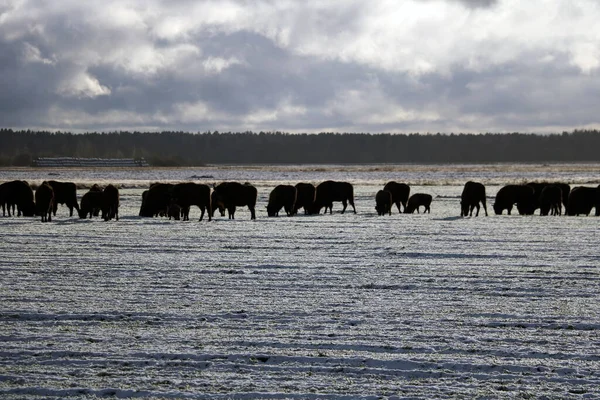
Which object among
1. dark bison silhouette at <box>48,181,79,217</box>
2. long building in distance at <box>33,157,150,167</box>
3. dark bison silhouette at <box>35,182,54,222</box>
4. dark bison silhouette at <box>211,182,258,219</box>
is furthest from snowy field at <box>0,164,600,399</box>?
long building in distance at <box>33,157,150,167</box>

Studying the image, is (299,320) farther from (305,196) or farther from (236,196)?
(305,196)

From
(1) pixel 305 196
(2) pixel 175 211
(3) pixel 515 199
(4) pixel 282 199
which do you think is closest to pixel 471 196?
(3) pixel 515 199

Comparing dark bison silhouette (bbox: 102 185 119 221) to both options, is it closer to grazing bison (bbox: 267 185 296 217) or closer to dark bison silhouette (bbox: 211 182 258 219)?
dark bison silhouette (bbox: 211 182 258 219)

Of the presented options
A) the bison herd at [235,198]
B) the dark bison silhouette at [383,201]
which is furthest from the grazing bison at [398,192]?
the dark bison silhouette at [383,201]

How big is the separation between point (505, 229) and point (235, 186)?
10658 millimetres

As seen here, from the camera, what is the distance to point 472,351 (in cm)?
765

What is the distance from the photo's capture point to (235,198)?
90.9ft

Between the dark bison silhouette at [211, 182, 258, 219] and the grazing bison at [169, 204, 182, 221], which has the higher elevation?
the dark bison silhouette at [211, 182, 258, 219]

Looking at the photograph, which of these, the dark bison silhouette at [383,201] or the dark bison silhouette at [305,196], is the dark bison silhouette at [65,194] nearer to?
the dark bison silhouette at [305,196]

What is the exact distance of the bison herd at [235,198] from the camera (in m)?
26.3

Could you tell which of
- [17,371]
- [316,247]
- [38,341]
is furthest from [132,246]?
[17,371]

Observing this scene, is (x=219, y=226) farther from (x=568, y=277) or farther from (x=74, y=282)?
(x=568, y=277)

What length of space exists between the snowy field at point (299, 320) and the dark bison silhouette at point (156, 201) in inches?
437

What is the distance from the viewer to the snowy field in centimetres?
669
